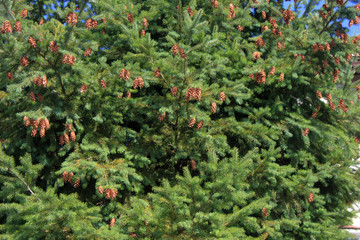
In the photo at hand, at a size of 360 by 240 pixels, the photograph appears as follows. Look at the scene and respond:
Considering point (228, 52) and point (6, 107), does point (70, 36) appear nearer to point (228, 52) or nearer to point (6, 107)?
point (6, 107)

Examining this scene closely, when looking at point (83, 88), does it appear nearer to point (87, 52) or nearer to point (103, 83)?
point (103, 83)

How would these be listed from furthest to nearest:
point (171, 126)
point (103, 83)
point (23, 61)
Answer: point (171, 126) < point (103, 83) < point (23, 61)

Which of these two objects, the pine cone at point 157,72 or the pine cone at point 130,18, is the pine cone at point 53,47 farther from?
the pine cone at point 130,18

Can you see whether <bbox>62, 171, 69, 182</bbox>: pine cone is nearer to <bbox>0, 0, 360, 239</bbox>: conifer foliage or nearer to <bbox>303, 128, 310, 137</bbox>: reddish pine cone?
<bbox>0, 0, 360, 239</bbox>: conifer foliage

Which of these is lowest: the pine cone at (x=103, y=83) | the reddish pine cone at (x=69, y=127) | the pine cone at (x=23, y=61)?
the reddish pine cone at (x=69, y=127)

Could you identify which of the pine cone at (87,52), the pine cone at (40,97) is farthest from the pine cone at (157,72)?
the pine cone at (40,97)

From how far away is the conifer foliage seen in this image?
9.63ft

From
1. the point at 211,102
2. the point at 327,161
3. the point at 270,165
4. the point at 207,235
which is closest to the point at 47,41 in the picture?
the point at 211,102

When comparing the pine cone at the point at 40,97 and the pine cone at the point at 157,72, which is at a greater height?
the pine cone at the point at 157,72

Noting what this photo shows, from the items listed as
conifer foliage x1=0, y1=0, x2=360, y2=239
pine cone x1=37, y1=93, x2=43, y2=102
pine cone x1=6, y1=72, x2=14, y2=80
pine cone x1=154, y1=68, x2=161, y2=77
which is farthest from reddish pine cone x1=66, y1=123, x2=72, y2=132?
pine cone x1=154, y1=68, x2=161, y2=77

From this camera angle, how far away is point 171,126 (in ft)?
12.7

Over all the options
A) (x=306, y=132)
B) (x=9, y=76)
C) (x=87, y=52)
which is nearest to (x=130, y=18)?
(x=87, y=52)

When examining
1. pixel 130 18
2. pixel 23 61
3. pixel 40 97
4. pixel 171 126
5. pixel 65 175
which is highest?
pixel 130 18

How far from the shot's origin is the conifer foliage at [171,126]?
9.63 ft
